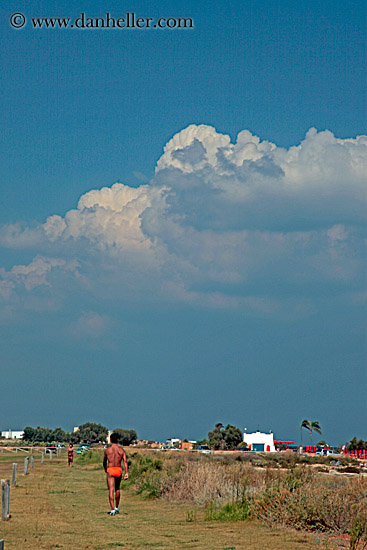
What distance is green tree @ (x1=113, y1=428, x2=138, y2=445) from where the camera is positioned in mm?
131462

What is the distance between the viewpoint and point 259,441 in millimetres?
120750

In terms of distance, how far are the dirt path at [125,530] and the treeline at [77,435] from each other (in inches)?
4512

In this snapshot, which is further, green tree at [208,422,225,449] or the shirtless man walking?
green tree at [208,422,225,449]

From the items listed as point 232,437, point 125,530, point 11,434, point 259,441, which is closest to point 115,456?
point 125,530

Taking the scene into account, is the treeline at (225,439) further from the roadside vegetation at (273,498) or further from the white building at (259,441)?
the roadside vegetation at (273,498)

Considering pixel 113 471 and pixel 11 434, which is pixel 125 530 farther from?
pixel 11 434

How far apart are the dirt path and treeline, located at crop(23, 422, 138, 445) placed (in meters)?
115

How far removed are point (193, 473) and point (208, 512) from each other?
5.44 metres

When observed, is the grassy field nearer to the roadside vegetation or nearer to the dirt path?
the dirt path

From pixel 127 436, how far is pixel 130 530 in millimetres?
121395

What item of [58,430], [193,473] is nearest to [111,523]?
[193,473]

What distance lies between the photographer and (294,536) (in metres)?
14.8

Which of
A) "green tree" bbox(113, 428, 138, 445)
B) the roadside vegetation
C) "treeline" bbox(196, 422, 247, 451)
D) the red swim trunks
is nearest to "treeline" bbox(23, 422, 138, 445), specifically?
"green tree" bbox(113, 428, 138, 445)

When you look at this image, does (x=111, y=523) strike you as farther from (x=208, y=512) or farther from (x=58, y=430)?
(x=58, y=430)
